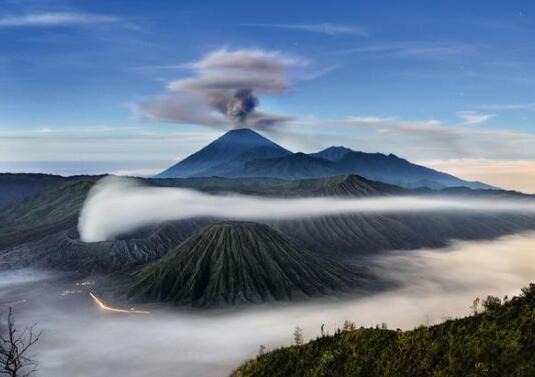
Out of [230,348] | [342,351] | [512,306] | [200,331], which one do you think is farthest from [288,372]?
[200,331]

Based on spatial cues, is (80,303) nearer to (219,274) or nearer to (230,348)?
(219,274)

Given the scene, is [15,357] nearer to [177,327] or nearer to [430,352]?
[430,352]

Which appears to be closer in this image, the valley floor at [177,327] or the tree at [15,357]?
the tree at [15,357]

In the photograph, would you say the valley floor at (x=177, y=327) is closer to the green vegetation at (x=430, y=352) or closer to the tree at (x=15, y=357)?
the tree at (x=15, y=357)

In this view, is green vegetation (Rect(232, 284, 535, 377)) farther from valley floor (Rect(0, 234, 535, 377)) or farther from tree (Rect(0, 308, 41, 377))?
valley floor (Rect(0, 234, 535, 377))

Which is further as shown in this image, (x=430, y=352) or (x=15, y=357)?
(x=15, y=357)

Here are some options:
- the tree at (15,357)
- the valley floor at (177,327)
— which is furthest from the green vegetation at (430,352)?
the valley floor at (177,327)

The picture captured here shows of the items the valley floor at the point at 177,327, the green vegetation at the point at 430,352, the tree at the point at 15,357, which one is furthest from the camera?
the valley floor at the point at 177,327

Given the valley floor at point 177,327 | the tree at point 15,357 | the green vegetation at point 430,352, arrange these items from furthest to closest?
the valley floor at point 177,327
the green vegetation at point 430,352
the tree at point 15,357

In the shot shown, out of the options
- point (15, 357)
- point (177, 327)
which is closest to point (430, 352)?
point (15, 357)
